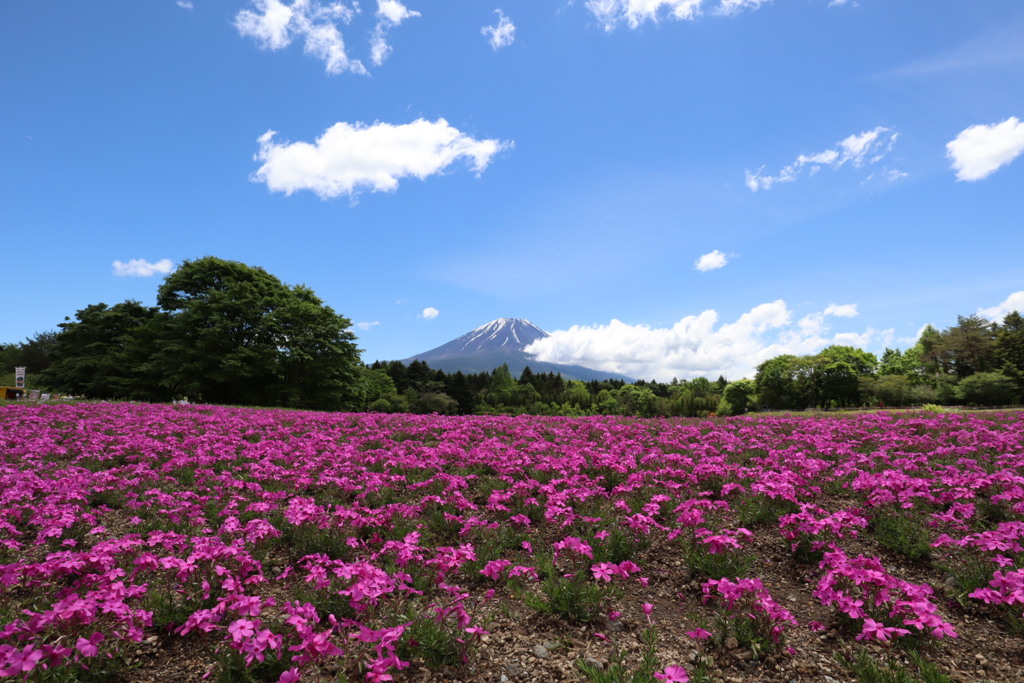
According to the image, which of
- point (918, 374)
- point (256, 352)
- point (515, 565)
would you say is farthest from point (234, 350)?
point (918, 374)

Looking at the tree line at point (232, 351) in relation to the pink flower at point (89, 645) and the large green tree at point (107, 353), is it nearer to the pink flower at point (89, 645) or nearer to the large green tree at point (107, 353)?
the large green tree at point (107, 353)

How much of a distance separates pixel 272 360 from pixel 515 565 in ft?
107

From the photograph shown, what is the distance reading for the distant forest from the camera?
3394 cm

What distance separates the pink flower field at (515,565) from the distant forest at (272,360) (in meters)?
26.1

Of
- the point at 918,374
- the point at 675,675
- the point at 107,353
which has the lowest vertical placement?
the point at 675,675

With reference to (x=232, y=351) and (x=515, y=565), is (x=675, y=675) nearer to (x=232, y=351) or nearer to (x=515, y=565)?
(x=515, y=565)

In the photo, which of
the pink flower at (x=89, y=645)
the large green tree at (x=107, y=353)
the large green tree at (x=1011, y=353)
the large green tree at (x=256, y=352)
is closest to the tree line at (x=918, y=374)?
the large green tree at (x=1011, y=353)

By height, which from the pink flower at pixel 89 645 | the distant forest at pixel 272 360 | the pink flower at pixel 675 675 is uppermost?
the distant forest at pixel 272 360

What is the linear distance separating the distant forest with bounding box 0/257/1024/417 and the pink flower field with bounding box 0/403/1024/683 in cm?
2614

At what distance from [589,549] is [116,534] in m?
5.83

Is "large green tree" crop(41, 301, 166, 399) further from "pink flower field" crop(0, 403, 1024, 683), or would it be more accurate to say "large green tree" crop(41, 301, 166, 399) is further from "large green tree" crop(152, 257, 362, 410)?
"pink flower field" crop(0, 403, 1024, 683)

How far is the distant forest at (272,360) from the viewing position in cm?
3394

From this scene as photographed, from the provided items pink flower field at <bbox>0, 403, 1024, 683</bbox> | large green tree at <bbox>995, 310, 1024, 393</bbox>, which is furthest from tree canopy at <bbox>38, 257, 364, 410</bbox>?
large green tree at <bbox>995, 310, 1024, 393</bbox>

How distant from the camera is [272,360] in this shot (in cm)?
3334
